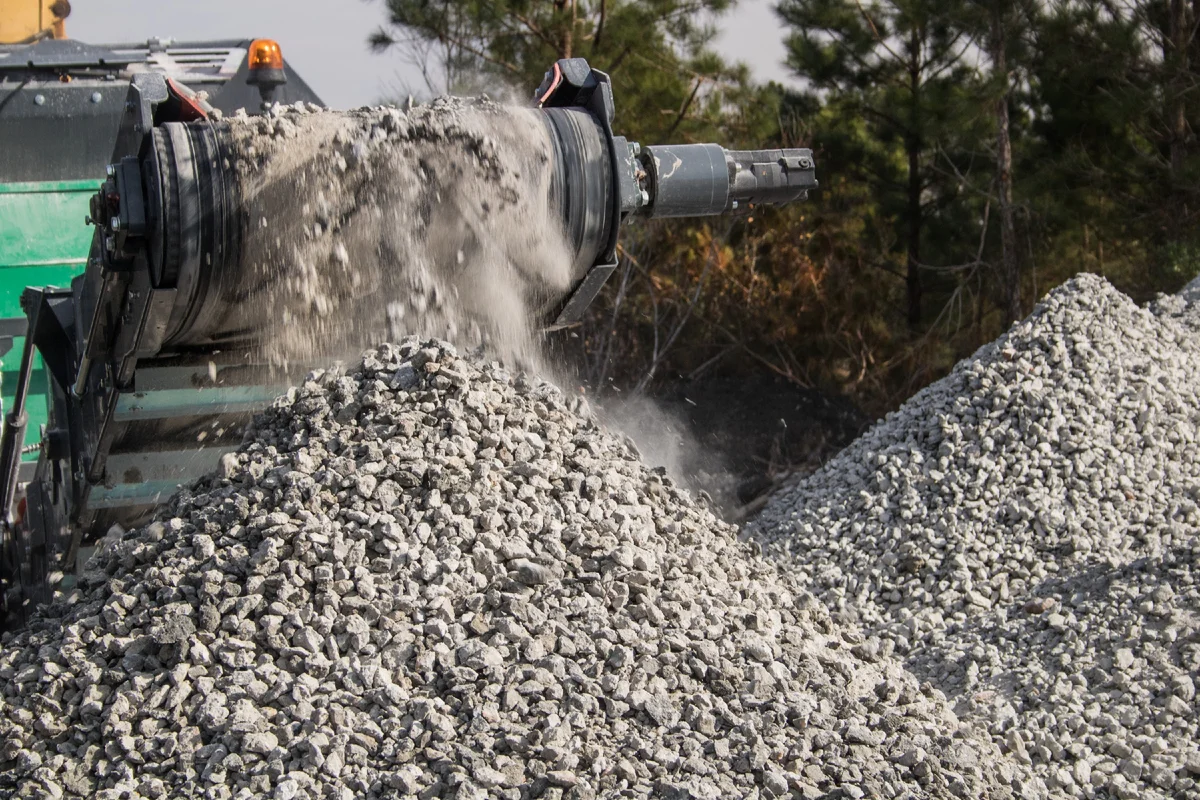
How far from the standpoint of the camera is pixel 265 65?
4.45 metres

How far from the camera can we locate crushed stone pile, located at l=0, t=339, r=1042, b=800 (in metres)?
2.81

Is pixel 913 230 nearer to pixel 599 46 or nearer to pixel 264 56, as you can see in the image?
pixel 599 46

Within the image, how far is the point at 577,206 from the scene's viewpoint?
11.5ft

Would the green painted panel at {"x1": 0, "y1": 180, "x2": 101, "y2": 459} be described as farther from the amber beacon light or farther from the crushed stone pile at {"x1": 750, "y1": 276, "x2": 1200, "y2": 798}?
the crushed stone pile at {"x1": 750, "y1": 276, "x2": 1200, "y2": 798}

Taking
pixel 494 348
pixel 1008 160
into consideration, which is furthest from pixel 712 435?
pixel 494 348

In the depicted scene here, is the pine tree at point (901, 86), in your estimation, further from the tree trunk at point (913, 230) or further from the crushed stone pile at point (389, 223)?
the crushed stone pile at point (389, 223)

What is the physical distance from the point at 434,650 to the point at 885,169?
873cm

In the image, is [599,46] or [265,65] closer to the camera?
[265,65]

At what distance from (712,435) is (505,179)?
21.8ft

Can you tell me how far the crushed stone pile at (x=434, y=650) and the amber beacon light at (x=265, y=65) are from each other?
1.37 meters

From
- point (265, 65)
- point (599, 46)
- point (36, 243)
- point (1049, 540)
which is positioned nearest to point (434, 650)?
point (265, 65)

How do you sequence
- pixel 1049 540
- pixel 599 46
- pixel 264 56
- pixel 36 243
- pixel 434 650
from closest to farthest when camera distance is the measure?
pixel 434 650 < pixel 264 56 < pixel 36 243 < pixel 1049 540 < pixel 599 46

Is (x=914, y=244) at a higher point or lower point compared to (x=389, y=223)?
lower

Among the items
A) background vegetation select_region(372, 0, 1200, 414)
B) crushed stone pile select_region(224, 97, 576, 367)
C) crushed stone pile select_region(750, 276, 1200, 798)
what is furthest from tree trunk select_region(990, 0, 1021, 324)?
crushed stone pile select_region(224, 97, 576, 367)
